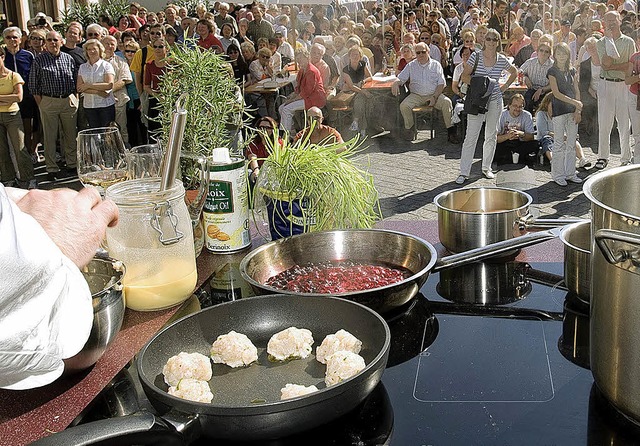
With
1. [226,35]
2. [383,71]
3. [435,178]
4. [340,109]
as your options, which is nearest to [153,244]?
[435,178]

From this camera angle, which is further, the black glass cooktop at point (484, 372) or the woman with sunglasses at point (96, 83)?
the woman with sunglasses at point (96, 83)

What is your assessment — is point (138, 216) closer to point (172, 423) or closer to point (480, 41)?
point (172, 423)

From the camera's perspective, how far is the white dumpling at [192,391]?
0.97 meters

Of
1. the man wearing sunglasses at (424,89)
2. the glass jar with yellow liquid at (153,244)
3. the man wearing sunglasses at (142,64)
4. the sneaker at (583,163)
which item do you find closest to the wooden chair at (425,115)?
the man wearing sunglasses at (424,89)

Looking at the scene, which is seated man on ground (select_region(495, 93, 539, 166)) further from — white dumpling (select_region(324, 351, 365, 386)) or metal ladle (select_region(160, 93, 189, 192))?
white dumpling (select_region(324, 351, 365, 386))

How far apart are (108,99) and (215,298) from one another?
5.97 metres

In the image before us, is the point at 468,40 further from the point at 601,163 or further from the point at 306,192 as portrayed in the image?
the point at 306,192

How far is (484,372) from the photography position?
1.11 m

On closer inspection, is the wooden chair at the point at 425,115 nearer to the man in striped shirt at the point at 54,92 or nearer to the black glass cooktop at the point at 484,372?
the man in striped shirt at the point at 54,92

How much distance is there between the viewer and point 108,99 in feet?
22.9

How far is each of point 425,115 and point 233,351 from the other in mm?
7684

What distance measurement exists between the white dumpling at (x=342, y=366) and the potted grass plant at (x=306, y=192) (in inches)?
23.4

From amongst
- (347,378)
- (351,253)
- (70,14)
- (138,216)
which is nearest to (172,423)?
(347,378)

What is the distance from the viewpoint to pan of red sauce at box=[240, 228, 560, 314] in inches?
50.1
